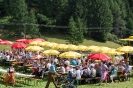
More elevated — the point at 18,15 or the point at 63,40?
the point at 18,15

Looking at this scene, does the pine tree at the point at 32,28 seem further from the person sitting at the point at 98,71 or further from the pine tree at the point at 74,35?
the person sitting at the point at 98,71

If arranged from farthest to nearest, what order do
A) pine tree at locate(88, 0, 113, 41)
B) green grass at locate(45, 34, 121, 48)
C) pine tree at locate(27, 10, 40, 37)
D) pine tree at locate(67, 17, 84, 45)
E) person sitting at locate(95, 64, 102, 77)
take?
pine tree at locate(88, 0, 113, 41) → green grass at locate(45, 34, 121, 48) → pine tree at locate(67, 17, 84, 45) → pine tree at locate(27, 10, 40, 37) → person sitting at locate(95, 64, 102, 77)

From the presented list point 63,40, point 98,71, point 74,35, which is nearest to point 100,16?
point 63,40

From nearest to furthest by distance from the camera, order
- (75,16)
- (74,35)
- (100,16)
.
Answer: (74,35) → (75,16) → (100,16)

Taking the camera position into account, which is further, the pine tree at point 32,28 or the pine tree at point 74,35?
the pine tree at point 74,35

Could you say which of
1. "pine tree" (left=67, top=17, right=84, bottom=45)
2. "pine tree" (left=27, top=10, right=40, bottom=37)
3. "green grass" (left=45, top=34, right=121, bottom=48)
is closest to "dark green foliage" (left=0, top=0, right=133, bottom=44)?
"pine tree" (left=67, top=17, right=84, bottom=45)

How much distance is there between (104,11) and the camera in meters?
91.1

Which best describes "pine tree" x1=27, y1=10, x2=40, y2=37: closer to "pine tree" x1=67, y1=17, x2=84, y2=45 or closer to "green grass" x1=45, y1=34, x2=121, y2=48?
"green grass" x1=45, y1=34, x2=121, y2=48

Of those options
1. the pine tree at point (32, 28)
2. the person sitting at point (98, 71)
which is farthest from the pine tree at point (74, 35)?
the person sitting at point (98, 71)

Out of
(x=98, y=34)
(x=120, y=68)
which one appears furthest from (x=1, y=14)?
(x=120, y=68)

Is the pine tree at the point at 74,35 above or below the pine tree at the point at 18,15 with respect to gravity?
below

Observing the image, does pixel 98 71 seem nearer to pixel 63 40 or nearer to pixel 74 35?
pixel 74 35

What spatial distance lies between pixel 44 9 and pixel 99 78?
2647 inches

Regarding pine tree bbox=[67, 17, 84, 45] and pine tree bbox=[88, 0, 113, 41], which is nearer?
pine tree bbox=[67, 17, 84, 45]
